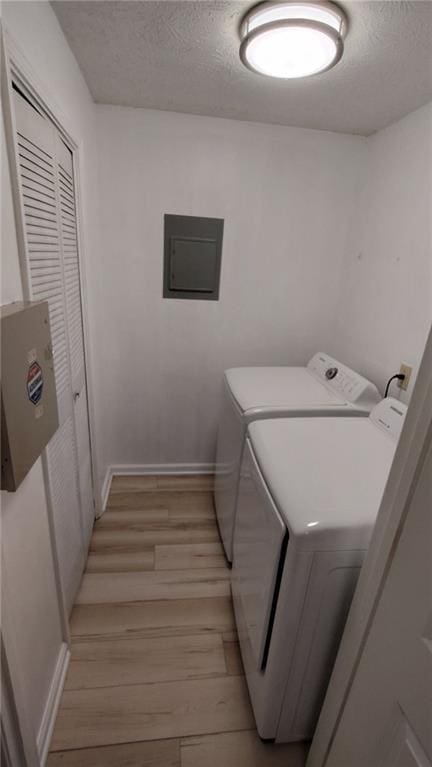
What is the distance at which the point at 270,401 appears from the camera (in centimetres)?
175

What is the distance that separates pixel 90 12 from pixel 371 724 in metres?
2.11

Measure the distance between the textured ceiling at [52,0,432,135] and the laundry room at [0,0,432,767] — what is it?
0.01 m

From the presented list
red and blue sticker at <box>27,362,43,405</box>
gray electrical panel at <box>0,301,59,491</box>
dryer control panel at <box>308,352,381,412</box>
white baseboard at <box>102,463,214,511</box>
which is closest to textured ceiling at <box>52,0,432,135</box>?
gray electrical panel at <box>0,301,59,491</box>

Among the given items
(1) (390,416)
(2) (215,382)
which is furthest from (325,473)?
(2) (215,382)

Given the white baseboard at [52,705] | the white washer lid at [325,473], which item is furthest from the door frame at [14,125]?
the white baseboard at [52,705]

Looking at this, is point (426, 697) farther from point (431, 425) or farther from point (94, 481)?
point (94, 481)

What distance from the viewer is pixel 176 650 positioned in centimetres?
152

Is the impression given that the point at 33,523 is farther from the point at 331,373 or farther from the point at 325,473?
the point at 331,373

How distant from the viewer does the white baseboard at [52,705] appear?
114 centimetres

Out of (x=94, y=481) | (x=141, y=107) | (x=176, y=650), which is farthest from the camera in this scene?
(x=94, y=481)

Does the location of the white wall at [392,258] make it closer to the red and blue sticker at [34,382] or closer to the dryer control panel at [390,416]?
the dryer control panel at [390,416]

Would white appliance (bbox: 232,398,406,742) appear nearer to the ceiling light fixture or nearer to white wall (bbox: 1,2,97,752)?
white wall (bbox: 1,2,97,752)

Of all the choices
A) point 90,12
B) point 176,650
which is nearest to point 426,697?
point 176,650

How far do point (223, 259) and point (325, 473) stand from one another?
1509mm
